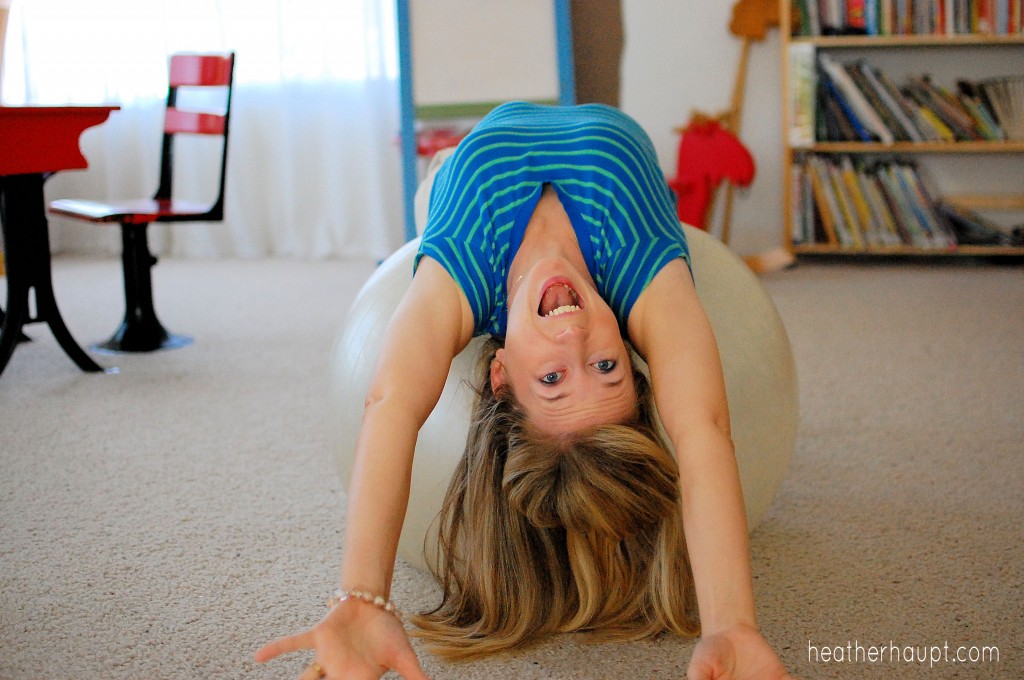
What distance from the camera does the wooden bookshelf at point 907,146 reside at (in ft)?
11.4

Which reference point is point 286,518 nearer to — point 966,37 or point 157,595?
point 157,595

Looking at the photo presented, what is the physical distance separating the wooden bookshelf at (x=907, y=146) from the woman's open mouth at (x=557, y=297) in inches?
105

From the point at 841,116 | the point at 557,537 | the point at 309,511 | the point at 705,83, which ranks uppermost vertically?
the point at 705,83

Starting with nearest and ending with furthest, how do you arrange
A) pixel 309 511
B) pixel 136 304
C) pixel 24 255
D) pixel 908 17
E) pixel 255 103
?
pixel 309 511, pixel 24 255, pixel 136 304, pixel 908 17, pixel 255 103

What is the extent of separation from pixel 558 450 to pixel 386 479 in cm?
21

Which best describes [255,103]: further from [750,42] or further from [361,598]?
[361,598]

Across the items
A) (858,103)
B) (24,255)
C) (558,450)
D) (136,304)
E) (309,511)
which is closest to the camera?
(558,450)

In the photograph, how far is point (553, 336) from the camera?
1117mm

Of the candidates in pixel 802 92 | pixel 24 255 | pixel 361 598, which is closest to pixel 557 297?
pixel 361 598

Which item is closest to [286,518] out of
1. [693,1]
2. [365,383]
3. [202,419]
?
[365,383]

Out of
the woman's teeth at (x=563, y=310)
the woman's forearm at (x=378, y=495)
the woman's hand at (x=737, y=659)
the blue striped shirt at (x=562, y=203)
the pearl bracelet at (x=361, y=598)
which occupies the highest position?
the blue striped shirt at (x=562, y=203)

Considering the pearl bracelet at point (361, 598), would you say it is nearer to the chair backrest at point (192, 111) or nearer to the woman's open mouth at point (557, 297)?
the woman's open mouth at point (557, 297)

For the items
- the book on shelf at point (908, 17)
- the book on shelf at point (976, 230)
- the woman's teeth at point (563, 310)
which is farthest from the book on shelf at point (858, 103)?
the woman's teeth at point (563, 310)

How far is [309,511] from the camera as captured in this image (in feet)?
5.38
